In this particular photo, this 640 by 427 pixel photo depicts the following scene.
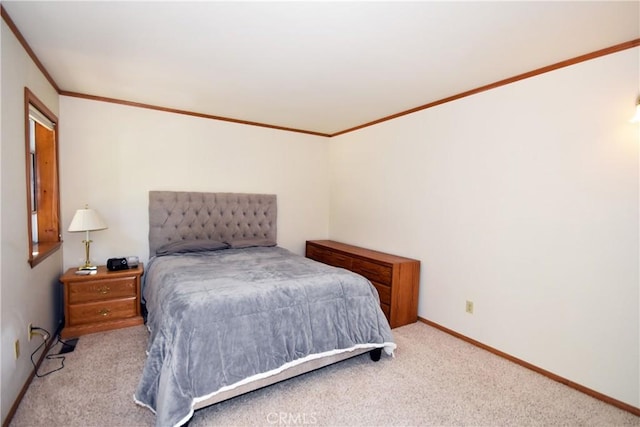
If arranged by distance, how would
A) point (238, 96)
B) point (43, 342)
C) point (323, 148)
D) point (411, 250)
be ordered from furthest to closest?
1. point (323, 148)
2. point (411, 250)
3. point (238, 96)
4. point (43, 342)

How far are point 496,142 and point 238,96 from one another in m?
2.52

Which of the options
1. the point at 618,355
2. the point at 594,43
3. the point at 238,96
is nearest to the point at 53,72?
the point at 238,96

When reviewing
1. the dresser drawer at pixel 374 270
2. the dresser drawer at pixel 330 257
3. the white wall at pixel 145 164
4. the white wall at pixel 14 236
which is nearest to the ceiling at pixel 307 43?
the white wall at pixel 14 236

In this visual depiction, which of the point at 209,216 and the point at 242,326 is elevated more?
the point at 209,216

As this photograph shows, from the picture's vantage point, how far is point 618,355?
80.5 inches

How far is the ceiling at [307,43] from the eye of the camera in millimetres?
1744

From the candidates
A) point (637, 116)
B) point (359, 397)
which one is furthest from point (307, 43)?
point (359, 397)

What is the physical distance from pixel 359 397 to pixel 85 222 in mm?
2830

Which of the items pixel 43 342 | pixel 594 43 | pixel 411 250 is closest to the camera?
pixel 594 43

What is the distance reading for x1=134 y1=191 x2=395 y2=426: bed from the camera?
1769 millimetres

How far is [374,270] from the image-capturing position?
3.44 metres

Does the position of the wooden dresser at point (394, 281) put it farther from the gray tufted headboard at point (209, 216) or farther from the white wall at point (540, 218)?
the gray tufted headboard at point (209, 216)

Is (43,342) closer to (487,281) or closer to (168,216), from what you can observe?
(168,216)

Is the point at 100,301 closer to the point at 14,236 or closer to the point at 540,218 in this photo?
the point at 14,236
